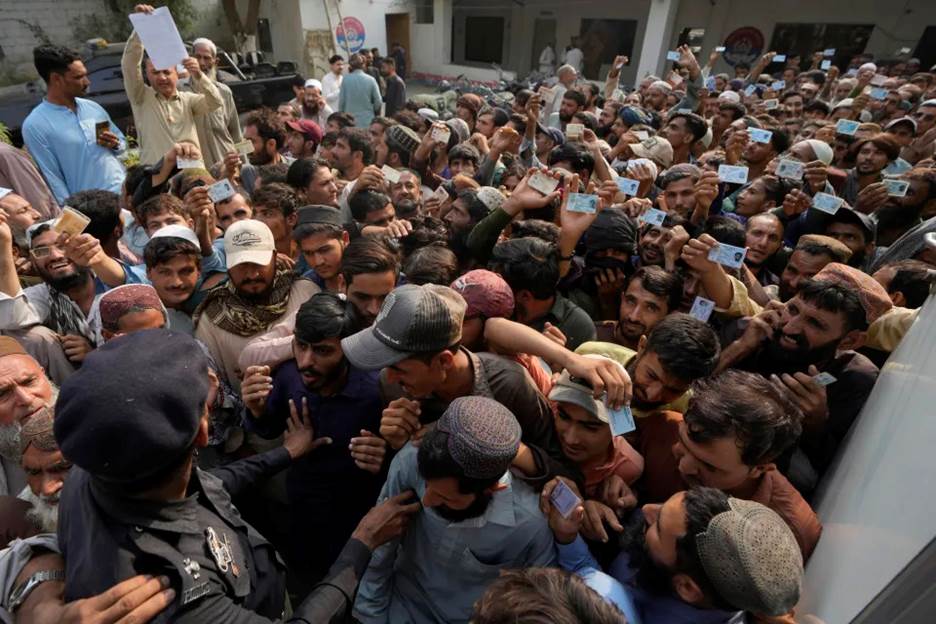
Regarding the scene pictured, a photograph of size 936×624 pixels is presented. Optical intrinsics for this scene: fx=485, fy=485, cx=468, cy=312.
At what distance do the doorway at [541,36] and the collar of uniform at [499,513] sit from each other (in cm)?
2267

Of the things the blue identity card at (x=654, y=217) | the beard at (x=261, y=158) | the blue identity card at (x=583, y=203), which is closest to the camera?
the blue identity card at (x=583, y=203)

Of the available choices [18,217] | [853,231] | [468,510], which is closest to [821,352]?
[853,231]

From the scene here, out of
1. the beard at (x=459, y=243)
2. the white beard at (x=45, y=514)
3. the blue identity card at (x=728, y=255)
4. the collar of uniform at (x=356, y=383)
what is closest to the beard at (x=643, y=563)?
the collar of uniform at (x=356, y=383)

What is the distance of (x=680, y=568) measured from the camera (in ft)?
4.60

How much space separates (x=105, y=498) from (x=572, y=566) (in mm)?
1449

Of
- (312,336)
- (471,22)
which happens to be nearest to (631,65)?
(471,22)

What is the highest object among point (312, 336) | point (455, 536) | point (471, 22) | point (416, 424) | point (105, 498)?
point (471, 22)

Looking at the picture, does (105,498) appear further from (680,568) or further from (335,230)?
(335,230)

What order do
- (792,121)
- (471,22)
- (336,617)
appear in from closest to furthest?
(336,617) < (792,121) < (471,22)

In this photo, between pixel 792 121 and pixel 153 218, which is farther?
pixel 792 121

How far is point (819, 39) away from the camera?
632 inches

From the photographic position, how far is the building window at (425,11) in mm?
21516

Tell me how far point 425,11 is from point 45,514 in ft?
80.9

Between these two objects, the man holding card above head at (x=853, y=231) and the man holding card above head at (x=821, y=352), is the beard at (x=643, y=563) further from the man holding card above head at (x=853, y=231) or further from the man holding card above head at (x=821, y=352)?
the man holding card above head at (x=853, y=231)
